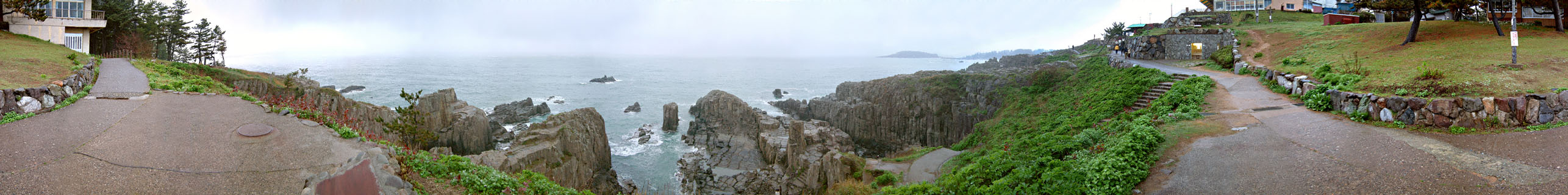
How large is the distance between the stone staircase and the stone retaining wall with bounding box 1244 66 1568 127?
6.23 metres

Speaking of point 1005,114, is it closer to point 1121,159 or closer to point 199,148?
point 1121,159

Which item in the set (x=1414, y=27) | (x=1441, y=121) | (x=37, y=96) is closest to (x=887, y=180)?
(x=1441, y=121)

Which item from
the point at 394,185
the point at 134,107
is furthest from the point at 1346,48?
the point at 134,107

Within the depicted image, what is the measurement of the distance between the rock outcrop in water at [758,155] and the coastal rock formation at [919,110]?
4419 millimetres

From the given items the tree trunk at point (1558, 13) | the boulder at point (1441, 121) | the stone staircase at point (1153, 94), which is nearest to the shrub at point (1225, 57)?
the stone staircase at point (1153, 94)

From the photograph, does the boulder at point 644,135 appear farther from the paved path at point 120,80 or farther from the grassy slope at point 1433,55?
the grassy slope at point 1433,55

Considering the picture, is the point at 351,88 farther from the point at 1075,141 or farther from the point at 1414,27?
the point at 1414,27

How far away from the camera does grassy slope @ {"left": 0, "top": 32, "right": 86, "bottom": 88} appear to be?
1535cm

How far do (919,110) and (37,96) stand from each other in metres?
34.0

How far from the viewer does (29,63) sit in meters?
19.0

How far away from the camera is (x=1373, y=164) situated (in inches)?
393

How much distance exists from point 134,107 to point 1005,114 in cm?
2759

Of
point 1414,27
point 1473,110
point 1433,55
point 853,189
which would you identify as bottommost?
point 853,189

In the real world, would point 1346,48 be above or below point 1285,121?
above
